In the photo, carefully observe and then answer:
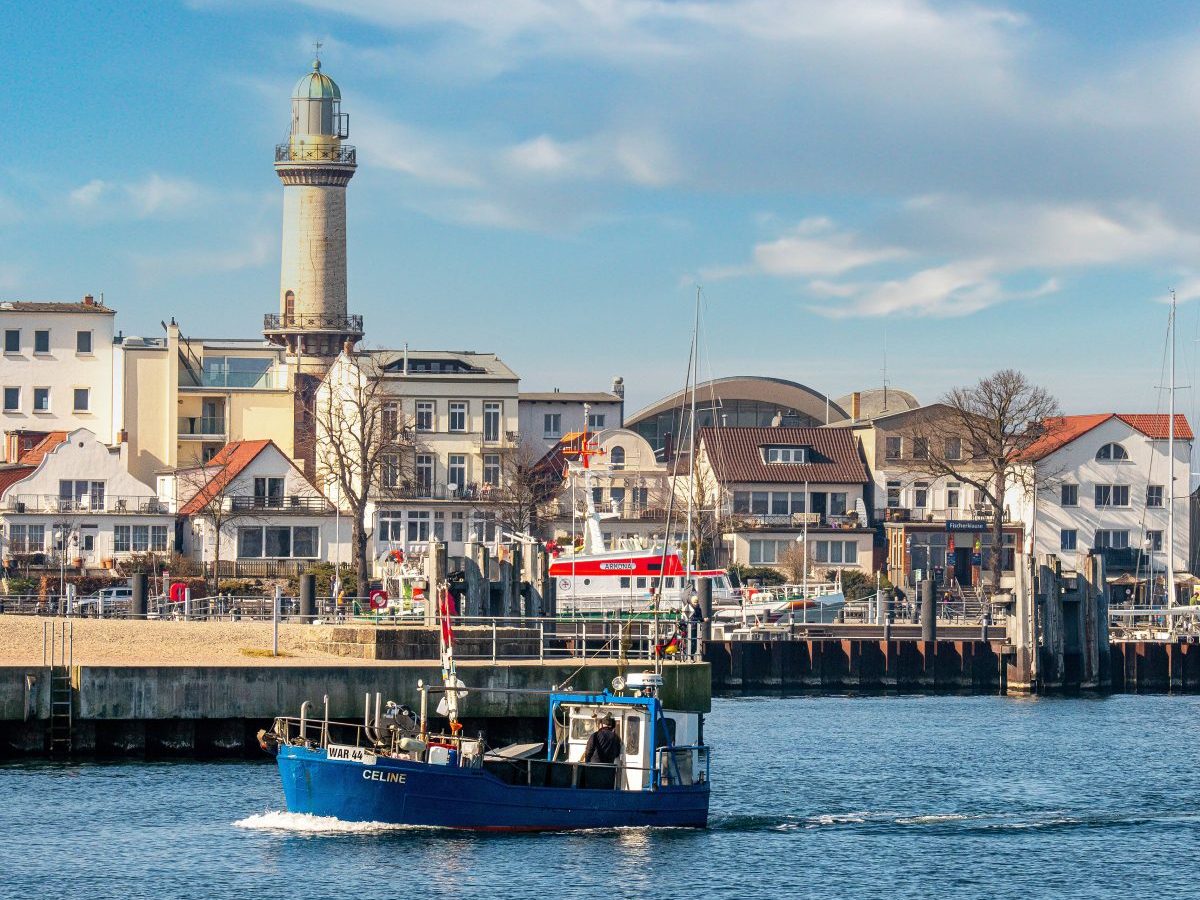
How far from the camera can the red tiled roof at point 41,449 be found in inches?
4242

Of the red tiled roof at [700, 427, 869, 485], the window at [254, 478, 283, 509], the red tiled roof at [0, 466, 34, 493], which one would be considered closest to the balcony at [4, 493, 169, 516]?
the red tiled roof at [0, 466, 34, 493]

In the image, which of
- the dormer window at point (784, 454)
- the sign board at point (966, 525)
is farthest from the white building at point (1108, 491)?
the dormer window at point (784, 454)

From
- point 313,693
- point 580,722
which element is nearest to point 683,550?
point 313,693

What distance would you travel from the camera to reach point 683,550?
97.2 metres

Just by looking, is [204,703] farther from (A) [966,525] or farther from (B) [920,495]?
(B) [920,495]

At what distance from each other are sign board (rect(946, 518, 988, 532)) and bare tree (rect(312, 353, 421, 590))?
27.5 meters

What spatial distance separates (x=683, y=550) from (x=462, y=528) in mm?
15082

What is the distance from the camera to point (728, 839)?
39781 millimetres

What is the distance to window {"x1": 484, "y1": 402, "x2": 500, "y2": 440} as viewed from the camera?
111 metres

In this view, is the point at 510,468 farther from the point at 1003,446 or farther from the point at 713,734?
the point at 713,734

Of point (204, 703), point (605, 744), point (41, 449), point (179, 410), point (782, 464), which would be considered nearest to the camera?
point (605, 744)

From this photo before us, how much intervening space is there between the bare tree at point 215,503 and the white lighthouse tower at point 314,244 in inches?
614

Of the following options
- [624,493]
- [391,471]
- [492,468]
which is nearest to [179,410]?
[391,471]

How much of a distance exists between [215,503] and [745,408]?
1781 inches
